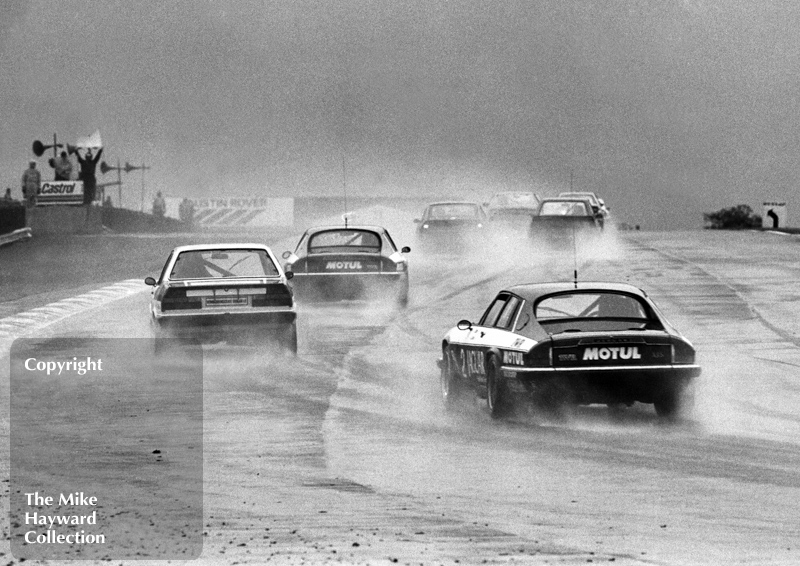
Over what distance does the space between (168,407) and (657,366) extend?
4.39 metres

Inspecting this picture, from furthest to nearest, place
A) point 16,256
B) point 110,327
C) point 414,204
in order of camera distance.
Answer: point 414,204
point 16,256
point 110,327

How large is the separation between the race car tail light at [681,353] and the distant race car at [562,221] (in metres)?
29.5

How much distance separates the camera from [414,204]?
8569 centimetres

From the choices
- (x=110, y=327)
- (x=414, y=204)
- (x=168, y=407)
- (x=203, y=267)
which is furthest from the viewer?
(x=414, y=204)

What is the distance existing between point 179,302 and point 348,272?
8.65 metres

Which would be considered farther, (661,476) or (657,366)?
(657,366)

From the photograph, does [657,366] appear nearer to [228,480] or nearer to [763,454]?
[763,454]

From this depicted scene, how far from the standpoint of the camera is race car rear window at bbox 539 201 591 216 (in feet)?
146

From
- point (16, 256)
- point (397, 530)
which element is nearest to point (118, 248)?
point (16, 256)

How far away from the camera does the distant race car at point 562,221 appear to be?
43.0 meters

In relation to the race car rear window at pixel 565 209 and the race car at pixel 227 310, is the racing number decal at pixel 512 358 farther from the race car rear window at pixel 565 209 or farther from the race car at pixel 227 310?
the race car rear window at pixel 565 209

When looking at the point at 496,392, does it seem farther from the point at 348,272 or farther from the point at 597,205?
the point at 597,205

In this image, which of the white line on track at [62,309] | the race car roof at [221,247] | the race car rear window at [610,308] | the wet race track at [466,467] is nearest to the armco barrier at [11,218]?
the white line on track at [62,309]

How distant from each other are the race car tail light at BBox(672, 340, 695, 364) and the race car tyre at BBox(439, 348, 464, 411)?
Result: 7.11 ft
